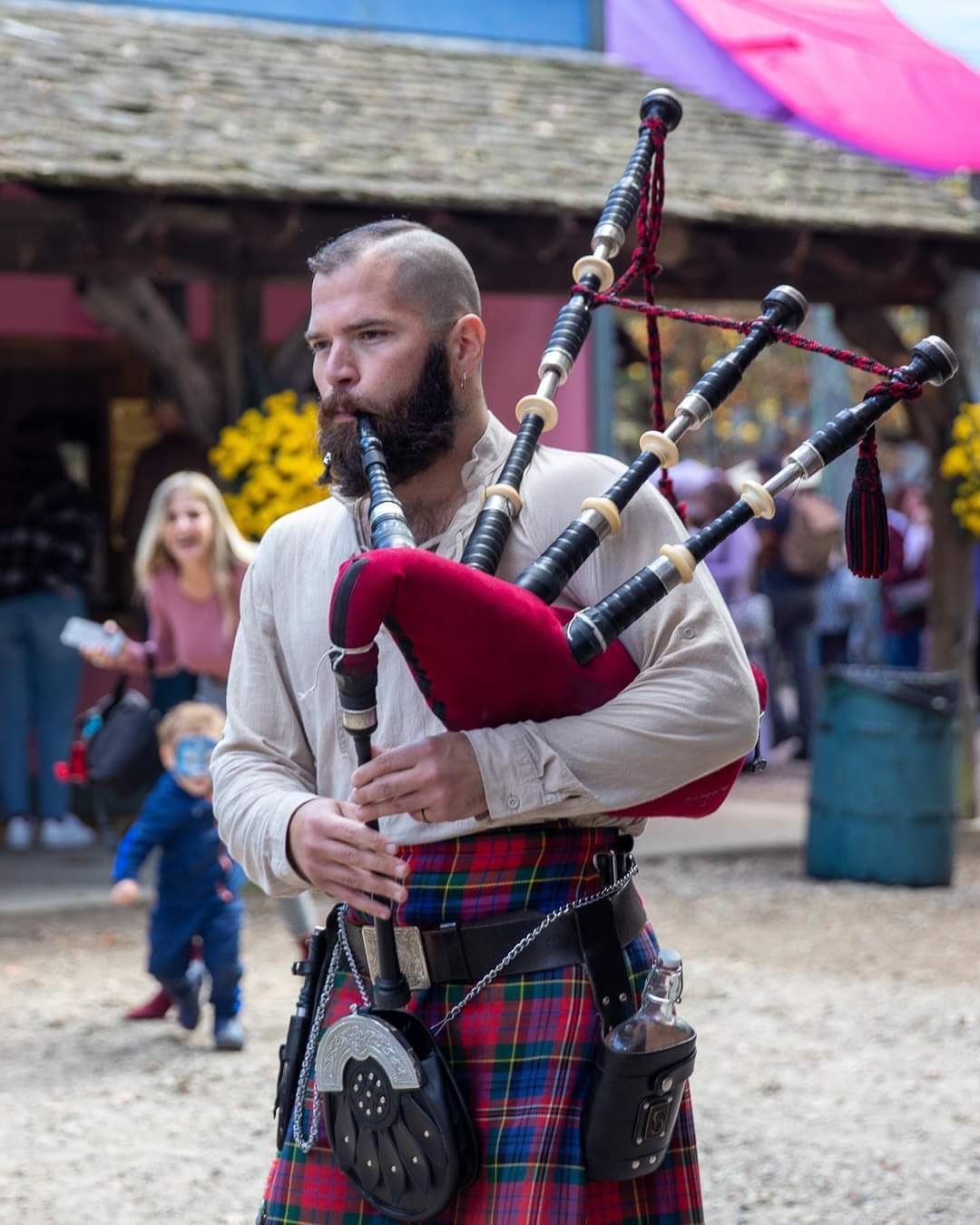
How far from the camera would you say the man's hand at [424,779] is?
205 cm

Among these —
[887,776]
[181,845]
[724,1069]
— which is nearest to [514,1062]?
[724,1069]

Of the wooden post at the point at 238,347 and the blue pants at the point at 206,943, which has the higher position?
the wooden post at the point at 238,347

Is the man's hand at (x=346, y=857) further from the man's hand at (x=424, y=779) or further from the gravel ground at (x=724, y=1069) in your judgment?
the gravel ground at (x=724, y=1069)

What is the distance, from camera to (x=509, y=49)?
35.4ft

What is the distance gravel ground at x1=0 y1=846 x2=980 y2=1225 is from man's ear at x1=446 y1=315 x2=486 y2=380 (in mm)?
2604

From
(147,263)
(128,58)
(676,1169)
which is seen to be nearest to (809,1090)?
(676,1169)

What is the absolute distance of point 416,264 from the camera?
2221mm

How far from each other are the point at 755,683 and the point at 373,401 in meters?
0.55

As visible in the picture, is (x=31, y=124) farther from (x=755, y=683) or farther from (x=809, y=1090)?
(x=755, y=683)

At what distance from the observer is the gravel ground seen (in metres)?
4.44

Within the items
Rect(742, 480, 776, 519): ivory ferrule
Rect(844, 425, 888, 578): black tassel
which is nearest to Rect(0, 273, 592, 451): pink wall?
Rect(844, 425, 888, 578): black tassel

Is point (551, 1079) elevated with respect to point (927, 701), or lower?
elevated

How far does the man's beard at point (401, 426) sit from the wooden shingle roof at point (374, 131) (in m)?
5.30

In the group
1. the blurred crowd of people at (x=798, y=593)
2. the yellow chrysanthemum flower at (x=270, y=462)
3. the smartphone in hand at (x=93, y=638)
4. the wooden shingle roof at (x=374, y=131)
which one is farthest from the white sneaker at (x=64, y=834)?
the blurred crowd of people at (x=798, y=593)
